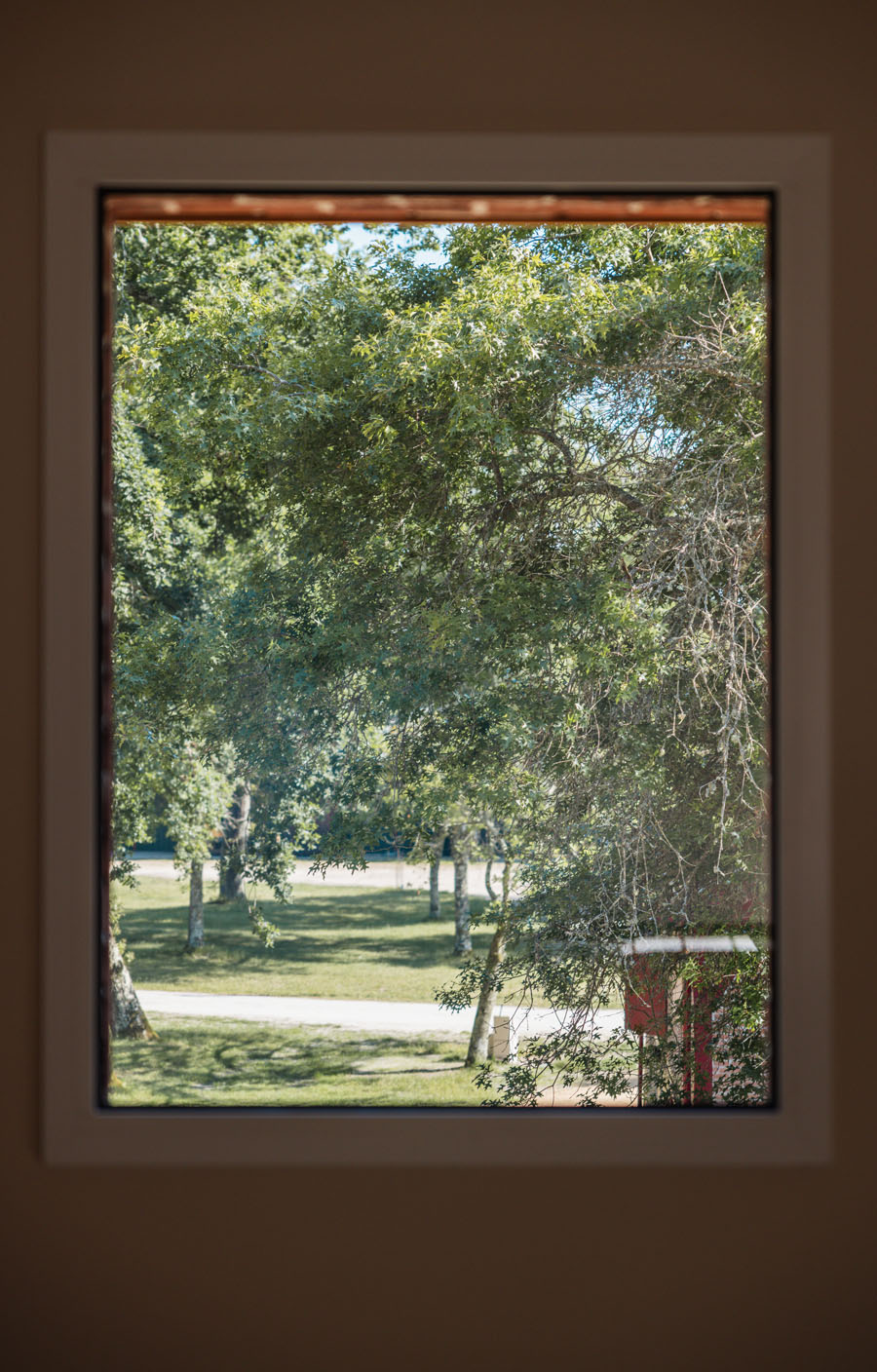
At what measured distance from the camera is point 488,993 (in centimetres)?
267

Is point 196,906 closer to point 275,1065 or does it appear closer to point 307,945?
point 307,945

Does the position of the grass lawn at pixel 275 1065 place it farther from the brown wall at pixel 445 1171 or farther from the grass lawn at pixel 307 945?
the brown wall at pixel 445 1171

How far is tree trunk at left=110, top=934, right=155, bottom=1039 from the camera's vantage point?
2.91 meters

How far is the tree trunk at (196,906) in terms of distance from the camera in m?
2.78

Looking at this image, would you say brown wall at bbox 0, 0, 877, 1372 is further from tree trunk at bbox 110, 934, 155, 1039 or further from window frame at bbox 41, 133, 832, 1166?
tree trunk at bbox 110, 934, 155, 1039

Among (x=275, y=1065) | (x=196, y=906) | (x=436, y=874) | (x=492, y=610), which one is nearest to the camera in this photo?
(x=492, y=610)
